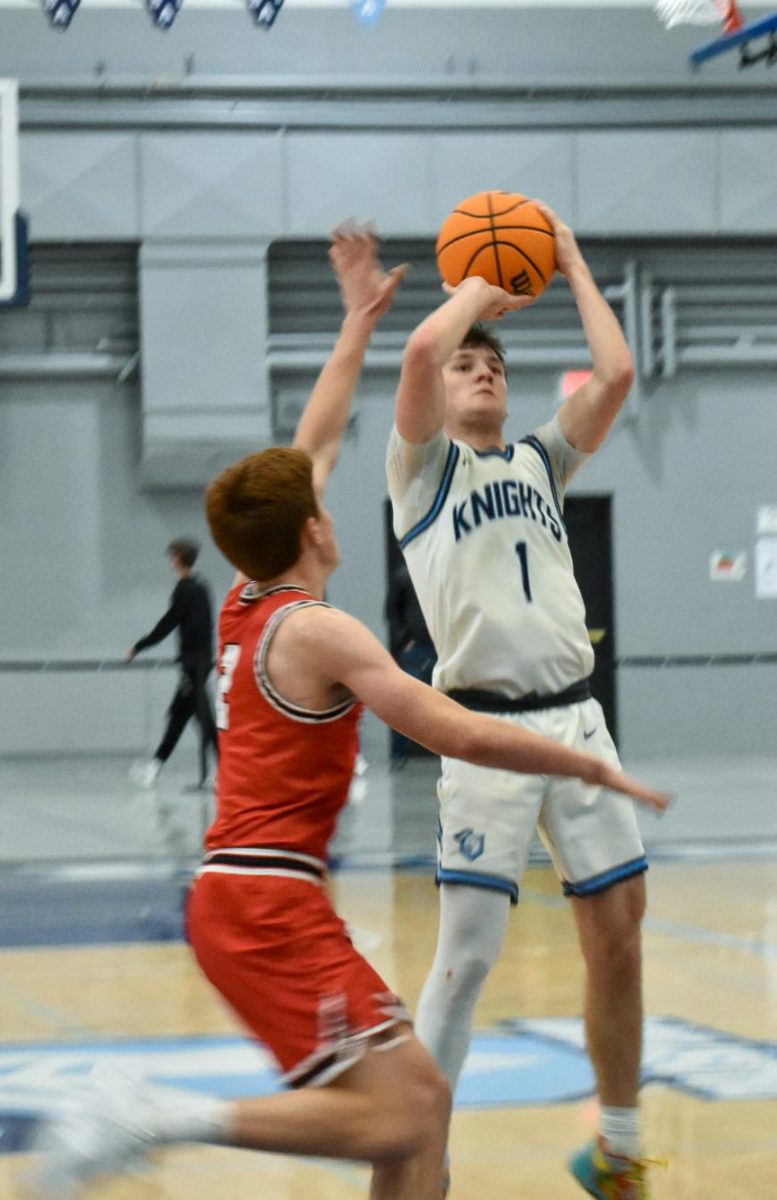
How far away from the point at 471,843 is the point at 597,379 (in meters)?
1.19

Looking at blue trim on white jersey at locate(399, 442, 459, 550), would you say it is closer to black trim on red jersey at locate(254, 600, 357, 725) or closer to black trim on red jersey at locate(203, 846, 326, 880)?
black trim on red jersey at locate(254, 600, 357, 725)

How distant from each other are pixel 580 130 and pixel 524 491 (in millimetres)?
13891

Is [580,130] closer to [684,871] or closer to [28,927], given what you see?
[684,871]

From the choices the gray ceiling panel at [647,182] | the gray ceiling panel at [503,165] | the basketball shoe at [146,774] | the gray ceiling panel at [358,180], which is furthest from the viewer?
the gray ceiling panel at [647,182]

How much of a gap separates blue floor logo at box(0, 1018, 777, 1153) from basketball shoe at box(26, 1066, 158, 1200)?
5.24 ft

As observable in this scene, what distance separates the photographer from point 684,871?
9.05 m

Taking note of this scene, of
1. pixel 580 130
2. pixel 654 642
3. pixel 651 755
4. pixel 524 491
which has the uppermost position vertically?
pixel 580 130

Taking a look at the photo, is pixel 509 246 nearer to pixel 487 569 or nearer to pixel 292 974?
pixel 487 569

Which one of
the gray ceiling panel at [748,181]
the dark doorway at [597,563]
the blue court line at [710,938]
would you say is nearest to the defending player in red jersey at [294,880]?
the blue court line at [710,938]

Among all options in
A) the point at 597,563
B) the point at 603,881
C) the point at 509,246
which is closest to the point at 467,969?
the point at 603,881

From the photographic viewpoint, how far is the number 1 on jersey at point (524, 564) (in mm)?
4016

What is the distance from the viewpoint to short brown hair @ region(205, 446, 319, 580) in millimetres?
3227

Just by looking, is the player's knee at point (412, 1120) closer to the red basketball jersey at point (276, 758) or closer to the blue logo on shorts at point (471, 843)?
the red basketball jersey at point (276, 758)

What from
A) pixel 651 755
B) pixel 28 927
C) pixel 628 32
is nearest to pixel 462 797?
pixel 28 927
